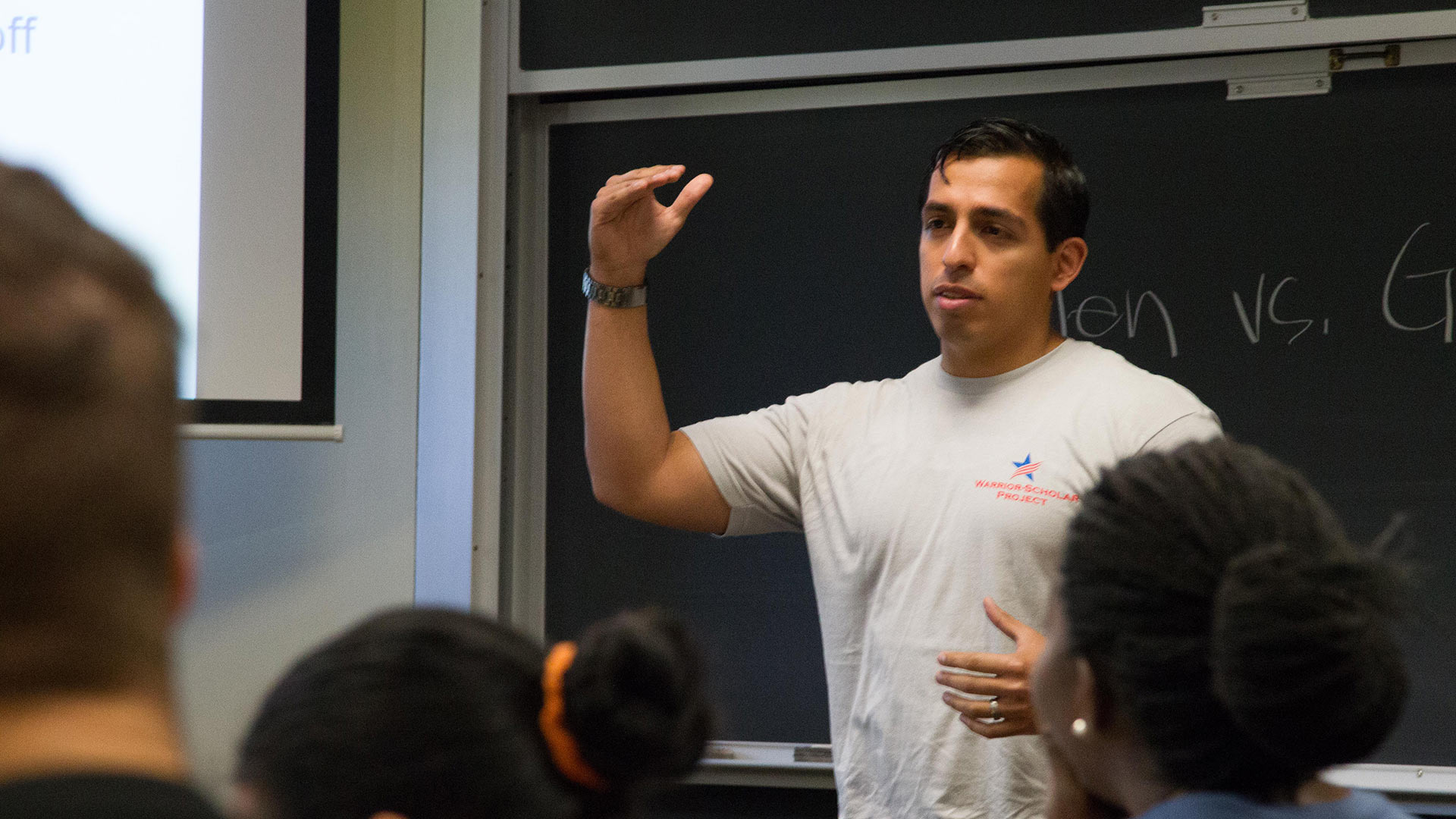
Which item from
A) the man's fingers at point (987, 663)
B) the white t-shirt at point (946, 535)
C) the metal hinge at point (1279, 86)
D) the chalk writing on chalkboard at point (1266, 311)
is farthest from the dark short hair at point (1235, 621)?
the metal hinge at point (1279, 86)

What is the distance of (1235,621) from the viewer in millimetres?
764

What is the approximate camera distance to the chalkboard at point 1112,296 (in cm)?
205

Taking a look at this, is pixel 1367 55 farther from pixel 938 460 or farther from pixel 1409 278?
pixel 938 460

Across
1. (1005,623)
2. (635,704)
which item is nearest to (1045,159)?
(1005,623)

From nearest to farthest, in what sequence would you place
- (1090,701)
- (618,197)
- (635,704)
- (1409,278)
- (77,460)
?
(77,460) → (635,704) → (1090,701) → (618,197) → (1409,278)

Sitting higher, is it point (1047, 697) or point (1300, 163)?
point (1300, 163)

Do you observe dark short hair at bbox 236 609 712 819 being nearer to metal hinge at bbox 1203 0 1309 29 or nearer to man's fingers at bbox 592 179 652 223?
man's fingers at bbox 592 179 652 223

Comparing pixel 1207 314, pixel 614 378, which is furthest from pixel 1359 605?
pixel 1207 314

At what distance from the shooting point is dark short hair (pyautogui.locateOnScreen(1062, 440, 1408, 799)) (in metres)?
0.76

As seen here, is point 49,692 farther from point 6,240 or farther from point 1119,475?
point 1119,475

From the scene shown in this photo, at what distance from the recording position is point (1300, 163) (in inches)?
82.8

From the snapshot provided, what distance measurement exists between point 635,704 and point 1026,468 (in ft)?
2.86

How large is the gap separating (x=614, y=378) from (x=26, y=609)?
128 cm

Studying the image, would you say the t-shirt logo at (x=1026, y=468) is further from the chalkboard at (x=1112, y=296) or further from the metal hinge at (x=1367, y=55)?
the metal hinge at (x=1367, y=55)
